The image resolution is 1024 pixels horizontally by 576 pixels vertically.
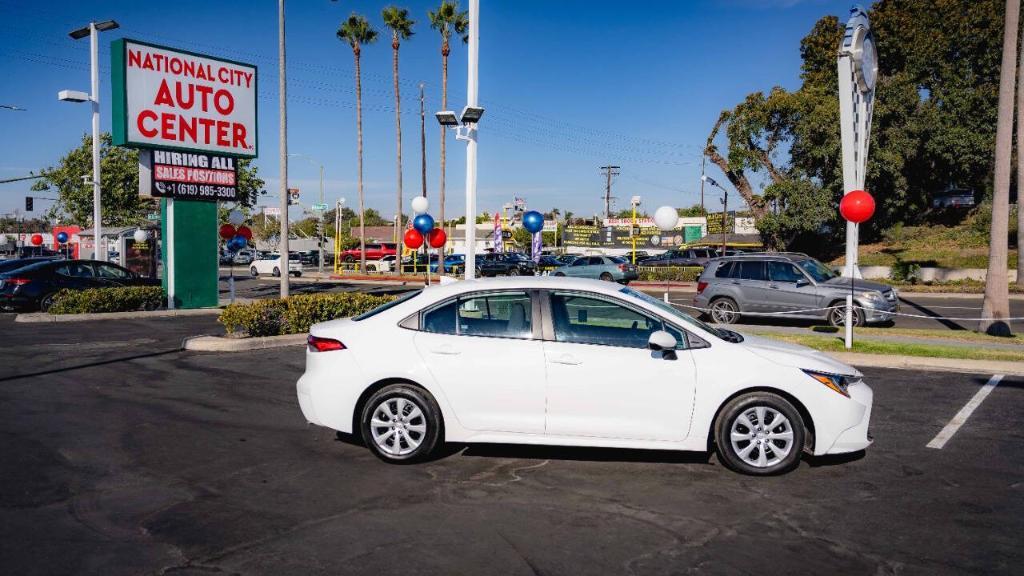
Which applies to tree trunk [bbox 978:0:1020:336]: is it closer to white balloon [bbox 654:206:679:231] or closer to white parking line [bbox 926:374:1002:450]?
white parking line [bbox 926:374:1002:450]

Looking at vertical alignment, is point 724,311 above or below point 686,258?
below

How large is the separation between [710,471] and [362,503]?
2.81m

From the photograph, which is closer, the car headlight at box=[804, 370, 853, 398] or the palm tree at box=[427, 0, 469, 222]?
the car headlight at box=[804, 370, 853, 398]

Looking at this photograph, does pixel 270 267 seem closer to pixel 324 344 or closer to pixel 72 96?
pixel 72 96

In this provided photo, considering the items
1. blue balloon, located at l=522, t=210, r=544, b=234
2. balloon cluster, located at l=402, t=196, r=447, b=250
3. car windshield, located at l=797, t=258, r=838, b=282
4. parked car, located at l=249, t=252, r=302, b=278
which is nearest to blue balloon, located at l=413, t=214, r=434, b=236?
balloon cluster, located at l=402, t=196, r=447, b=250

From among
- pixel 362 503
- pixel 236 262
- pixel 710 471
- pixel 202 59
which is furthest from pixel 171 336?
pixel 236 262

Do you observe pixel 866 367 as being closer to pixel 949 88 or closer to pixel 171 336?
pixel 171 336

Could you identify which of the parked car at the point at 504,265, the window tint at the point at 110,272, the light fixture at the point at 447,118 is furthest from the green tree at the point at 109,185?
the light fixture at the point at 447,118

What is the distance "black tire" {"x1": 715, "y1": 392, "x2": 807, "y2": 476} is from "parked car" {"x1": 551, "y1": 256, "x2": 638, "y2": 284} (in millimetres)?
26891

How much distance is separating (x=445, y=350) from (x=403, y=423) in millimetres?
719

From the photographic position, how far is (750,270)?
17.4 meters

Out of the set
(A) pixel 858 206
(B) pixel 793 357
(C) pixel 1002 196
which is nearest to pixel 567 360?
(B) pixel 793 357

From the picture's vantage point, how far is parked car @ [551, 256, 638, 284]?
1334 inches

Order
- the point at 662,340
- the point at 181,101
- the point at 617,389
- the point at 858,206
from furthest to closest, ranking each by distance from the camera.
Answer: the point at 181,101, the point at 858,206, the point at 617,389, the point at 662,340
